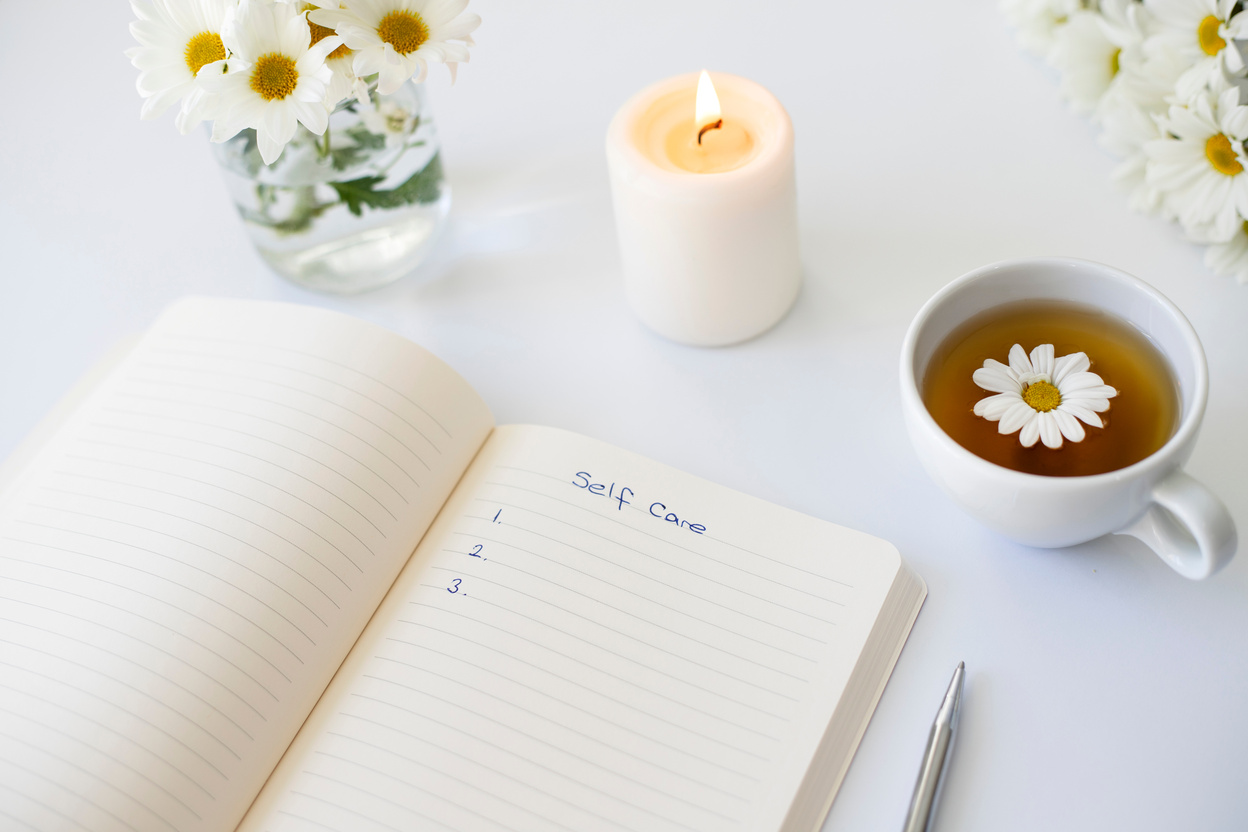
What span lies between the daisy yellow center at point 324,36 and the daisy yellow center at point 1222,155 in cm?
50

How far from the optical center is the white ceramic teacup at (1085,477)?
17.9 inches

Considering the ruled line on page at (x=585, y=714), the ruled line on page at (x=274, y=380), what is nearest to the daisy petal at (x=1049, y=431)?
the ruled line on page at (x=585, y=714)

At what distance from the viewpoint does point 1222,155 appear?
59cm

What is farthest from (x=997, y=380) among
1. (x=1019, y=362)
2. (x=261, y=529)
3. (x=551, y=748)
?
(x=261, y=529)

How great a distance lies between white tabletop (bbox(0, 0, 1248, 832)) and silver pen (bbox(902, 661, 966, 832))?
0.01 m

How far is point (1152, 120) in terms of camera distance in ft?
2.06

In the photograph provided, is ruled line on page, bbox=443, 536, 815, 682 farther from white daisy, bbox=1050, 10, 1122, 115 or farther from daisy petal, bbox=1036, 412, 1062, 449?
white daisy, bbox=1050, 10, 1122, 115

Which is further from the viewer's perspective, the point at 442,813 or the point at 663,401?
the point at 663,401

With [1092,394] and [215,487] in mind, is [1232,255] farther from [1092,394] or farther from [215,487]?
[215,487]

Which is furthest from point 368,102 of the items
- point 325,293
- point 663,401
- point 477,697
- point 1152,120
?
point 1152,120

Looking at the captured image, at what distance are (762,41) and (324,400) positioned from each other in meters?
0.47

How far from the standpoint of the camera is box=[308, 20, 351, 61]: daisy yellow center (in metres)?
0.53

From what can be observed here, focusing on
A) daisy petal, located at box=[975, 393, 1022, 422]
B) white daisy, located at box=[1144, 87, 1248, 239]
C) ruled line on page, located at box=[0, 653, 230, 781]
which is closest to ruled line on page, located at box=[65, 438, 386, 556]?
ruled line on page, located at box=[0, 653, 230, 781]

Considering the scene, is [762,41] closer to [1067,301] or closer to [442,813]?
[1067,301]
